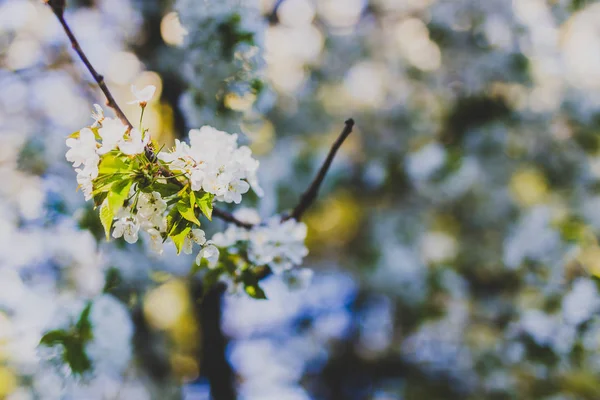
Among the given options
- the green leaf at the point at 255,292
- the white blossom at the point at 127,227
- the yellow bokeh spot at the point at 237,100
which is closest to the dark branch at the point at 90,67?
the white blossom at the point at 127,227

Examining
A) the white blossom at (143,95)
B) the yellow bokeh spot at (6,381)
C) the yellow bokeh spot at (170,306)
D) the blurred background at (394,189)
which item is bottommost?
the yellow bokeh spot at (6,381)

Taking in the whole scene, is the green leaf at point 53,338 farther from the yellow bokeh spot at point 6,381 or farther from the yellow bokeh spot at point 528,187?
the yellow bokeh spot at point 528,187

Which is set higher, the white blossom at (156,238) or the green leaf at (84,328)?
the white blossom at (156,238)

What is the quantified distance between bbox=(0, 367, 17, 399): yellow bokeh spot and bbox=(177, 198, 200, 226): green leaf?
14.0 feet

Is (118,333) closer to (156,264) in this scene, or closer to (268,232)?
(156,264)

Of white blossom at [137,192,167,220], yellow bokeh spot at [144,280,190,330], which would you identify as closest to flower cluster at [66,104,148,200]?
white blossom at [137,192,167,220]

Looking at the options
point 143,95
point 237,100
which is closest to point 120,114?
point 143,95

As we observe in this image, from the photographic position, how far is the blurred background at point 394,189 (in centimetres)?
319

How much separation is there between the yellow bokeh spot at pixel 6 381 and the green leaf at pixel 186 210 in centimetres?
426

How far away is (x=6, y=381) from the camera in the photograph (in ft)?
15.3

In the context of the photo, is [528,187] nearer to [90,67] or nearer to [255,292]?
[255,292]

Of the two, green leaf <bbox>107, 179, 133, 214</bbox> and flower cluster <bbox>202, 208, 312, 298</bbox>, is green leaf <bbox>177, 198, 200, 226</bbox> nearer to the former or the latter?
green leaf <bbox>107, 179, 133, 214</bbox>

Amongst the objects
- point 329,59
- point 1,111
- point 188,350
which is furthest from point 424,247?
point 1,111

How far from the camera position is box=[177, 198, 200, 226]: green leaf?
1000 millimetres
